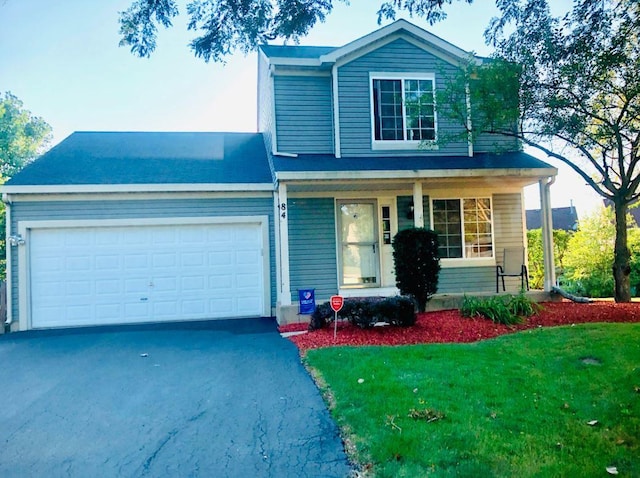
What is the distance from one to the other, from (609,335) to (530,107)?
4.60 m

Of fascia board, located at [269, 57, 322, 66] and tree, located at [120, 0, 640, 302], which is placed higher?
fascia board, located at [269, 57, 322, 66]

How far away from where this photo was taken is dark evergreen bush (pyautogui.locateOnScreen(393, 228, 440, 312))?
7770 mm

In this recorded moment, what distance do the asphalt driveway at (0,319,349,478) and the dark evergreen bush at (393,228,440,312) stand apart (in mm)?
2559

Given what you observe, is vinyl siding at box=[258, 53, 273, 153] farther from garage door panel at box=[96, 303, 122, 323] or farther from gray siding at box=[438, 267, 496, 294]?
gray siding at box=[438, 267, 496, 294]

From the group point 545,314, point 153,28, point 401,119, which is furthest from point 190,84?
point 545,314

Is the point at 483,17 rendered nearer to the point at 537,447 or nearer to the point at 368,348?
the point at 368,348

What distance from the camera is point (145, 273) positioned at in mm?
9102

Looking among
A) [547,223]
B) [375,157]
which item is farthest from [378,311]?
[547,223]

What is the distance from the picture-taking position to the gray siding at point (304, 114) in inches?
387

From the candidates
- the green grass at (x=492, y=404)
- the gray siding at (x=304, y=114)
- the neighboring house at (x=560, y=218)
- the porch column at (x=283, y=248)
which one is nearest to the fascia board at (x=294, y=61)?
the gray siding at (x=304, y=114)

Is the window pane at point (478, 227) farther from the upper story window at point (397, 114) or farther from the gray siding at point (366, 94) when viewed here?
the upper story window at point (397, 114)

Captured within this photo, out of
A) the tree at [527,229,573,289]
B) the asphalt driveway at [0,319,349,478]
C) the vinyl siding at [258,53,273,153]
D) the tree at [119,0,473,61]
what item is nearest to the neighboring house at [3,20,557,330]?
the vinyl siding at [258,53,273,153]

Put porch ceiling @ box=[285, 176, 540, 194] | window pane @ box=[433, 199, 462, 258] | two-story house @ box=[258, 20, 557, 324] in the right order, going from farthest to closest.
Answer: window pane @ box=[433, 199, 462, 258], two-story house @ box=[258, 20, 557, 324], porch ceiling @ box=[285, 176, 540, 194]

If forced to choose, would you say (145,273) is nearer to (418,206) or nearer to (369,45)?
(418,206)
